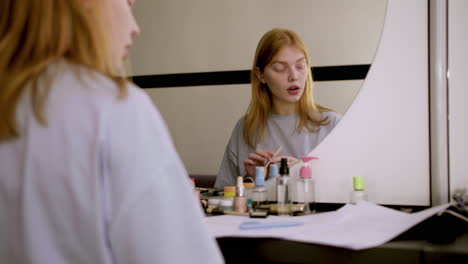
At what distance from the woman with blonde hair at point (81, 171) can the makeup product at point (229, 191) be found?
0.72 meters

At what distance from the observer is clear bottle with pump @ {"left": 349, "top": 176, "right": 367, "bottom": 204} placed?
1.11m

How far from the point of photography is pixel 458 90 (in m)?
1.07

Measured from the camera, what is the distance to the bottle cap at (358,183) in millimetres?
1112

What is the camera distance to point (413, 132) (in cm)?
112

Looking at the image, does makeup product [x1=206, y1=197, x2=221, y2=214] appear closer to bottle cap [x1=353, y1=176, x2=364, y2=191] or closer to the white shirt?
bottle cap [x1=353, y1=176, x2=364, y2=191]

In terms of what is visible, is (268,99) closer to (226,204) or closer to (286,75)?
(286,75)

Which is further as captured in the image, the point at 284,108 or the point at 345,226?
the point at 284,108

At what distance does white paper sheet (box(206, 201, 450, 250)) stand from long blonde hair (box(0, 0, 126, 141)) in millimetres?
459

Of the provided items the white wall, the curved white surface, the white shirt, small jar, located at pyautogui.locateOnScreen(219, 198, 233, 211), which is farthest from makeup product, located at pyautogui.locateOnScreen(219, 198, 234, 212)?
the white shirt

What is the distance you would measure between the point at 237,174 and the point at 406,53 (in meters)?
0.57

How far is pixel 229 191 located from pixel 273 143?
190mm

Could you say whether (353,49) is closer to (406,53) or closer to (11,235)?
(406,53)

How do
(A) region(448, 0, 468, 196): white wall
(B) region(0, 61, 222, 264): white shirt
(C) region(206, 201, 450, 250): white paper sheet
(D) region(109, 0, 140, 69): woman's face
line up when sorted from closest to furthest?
(B) region(0, 61, 222, 264): white shirt → (D) region(109, 0, 140, 69): woman's face → (C) region(206, 201, 450, 250): white paper sheet → (A) region(448, 0, 468, 196): white wall

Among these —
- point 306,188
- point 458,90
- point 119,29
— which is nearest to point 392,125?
point 458,90
